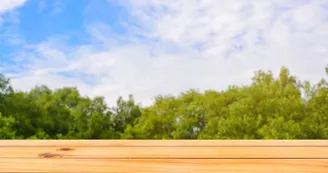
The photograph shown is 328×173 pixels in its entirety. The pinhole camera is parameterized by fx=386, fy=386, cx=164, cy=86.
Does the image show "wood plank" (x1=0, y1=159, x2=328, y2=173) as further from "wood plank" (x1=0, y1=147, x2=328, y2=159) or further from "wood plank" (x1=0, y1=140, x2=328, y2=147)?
"wood plank" (x1=0, y1=140, x2=328, y2=147)

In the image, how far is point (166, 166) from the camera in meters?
0.55

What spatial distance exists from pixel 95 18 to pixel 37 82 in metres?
1.03

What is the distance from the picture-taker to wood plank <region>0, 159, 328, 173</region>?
53 centimetres

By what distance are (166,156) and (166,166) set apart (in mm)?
55

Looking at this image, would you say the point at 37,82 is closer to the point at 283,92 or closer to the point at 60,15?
the point at 60,15

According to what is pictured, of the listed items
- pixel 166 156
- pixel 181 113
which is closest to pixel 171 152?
pixel 166 156

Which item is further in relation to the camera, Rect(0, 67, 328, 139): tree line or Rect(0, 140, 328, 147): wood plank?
Rect(0, 67, 328, 139): tree line

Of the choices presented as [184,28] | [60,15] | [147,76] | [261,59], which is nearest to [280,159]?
[147,76]

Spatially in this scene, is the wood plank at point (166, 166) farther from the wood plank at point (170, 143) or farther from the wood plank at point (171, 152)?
the wood plank at point (170, 143)

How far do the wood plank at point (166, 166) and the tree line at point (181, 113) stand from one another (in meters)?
3.36

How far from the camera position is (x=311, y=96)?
415cm

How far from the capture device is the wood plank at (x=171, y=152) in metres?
0.61

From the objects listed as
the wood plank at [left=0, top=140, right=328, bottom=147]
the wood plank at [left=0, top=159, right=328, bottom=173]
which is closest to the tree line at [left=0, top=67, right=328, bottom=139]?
the wood plank at [left=0, top=140, right=328, bottom=147]

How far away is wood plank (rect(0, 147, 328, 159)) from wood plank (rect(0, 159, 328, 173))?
3cm
